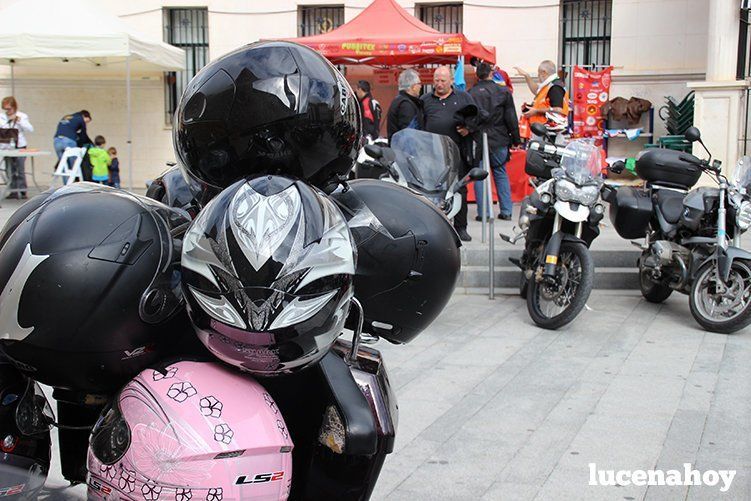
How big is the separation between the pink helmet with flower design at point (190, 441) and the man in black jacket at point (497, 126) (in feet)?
28.3

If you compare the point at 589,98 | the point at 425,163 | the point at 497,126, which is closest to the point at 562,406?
the point at 425,163

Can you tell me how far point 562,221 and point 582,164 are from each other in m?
0.46

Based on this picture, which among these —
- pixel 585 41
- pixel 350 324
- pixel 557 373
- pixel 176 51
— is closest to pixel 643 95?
pixel 585 41

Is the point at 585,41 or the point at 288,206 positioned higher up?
the point at 585,41

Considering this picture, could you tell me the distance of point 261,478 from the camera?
179 centimetres

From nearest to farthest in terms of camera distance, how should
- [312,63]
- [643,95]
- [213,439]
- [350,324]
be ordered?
[213,439], [312,63], [350,324], [643,95]

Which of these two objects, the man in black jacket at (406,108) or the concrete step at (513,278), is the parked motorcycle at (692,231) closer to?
the concrete step at (513,278)

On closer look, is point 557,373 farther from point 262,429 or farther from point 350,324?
point 262,429

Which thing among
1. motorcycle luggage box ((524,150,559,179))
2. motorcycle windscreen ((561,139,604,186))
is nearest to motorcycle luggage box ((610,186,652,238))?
motorcycle windscreen ((561,139,604,186))

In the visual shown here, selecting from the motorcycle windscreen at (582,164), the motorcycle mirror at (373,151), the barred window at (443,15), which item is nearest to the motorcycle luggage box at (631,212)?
the motorcycle windscreen at (582,164)

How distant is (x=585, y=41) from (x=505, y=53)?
5.06 ft

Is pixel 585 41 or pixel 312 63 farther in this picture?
pixel 585 41

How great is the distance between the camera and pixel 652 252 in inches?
282

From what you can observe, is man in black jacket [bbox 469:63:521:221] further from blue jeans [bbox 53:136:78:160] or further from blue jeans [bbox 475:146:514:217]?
blue jeans [bbox 53:136:78:160]
